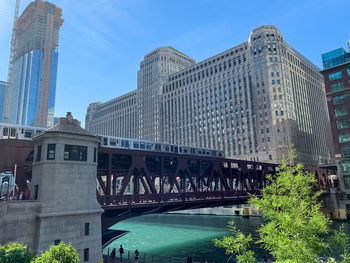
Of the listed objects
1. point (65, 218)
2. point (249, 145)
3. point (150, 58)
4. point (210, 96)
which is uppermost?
point (150, 58)

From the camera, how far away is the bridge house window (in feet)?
79.7

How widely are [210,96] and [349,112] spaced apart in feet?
233

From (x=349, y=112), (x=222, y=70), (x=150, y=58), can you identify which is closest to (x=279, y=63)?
(x=222, y=70)

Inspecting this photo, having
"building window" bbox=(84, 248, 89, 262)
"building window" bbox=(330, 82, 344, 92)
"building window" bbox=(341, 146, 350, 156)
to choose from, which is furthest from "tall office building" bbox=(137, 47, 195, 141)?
"building window" bbox=(84, 248, 89, 262)

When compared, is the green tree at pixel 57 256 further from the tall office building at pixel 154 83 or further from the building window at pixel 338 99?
the tall office building at pixel 154 83

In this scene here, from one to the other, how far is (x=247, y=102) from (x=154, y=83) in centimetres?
6406

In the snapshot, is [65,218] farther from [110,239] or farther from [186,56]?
[186,56]

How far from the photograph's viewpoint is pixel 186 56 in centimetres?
17338

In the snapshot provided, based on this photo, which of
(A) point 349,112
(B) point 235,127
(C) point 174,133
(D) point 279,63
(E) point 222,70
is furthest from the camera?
(C) point 174,133

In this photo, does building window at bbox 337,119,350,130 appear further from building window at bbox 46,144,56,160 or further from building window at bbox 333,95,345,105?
building window at bbox 46,144,56,160

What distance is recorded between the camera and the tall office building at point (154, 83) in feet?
523

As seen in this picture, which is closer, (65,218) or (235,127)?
(65,218)

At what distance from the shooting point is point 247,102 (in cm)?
12106

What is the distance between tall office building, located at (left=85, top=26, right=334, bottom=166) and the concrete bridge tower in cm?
8389
